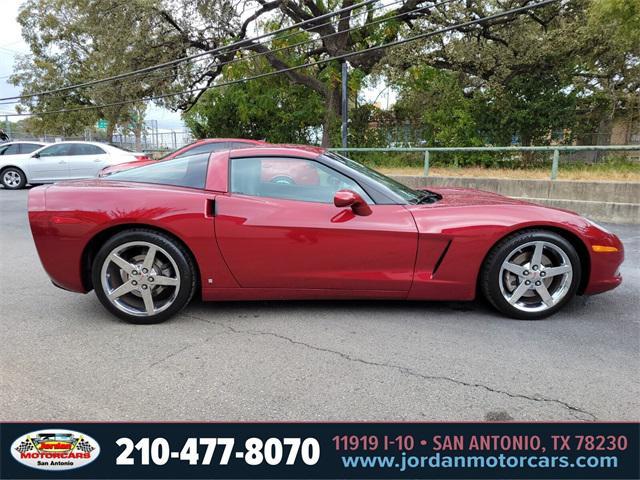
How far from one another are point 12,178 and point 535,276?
14206 mm

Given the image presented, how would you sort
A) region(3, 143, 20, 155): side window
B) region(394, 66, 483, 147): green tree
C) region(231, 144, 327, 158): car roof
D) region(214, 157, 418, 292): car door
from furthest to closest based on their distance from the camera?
region(394, 66, 483, 147): green tree, region(3, 143, 20, 155): side window, region(231, 144, 327, 158): car roof, region(214, 157, 418, 292): car door

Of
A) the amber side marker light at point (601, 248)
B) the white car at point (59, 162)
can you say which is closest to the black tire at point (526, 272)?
the amber side marker light at point (601, 248)

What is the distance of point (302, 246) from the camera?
328 centimetres

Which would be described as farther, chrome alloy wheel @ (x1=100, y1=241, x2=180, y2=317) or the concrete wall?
the concrete wall

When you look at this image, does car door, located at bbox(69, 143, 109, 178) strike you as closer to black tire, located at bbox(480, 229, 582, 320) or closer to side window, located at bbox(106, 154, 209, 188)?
side window, located at bbox(106, 154, 209, 188)

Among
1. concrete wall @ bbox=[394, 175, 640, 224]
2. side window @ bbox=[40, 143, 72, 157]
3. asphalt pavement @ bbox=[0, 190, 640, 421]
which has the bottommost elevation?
asphalt pavement @ bbox=[0, 190, 640, 421]

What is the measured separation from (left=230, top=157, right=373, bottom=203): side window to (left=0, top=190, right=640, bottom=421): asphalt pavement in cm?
94

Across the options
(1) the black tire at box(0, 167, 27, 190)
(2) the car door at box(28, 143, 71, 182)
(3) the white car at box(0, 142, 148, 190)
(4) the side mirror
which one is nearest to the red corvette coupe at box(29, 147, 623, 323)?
(4) the side mirror

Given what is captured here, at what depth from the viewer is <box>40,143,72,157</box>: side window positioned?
12875 mm

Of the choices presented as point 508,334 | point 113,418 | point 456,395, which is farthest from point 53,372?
point 508,334

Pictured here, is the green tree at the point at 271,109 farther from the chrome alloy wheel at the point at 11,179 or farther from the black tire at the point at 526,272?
the black tire at the point at 526,272

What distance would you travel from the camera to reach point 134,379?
103 inches

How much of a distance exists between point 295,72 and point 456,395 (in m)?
17.6

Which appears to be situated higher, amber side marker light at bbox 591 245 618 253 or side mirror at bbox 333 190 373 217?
side mirror at bbox 333 190 373 217
